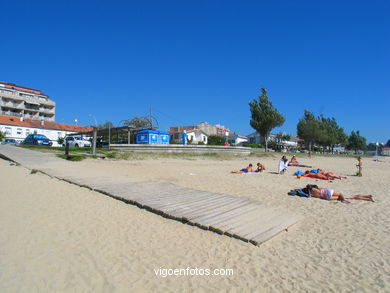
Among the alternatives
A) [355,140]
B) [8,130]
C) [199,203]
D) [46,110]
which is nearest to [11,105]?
[46,110]

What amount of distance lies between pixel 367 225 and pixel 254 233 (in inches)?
108

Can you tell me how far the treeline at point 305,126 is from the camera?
4069 cm

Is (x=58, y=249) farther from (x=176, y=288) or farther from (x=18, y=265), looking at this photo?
(x=176, y=288)

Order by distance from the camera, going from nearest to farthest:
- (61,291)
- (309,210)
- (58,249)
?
(61,291)
(58,249)
(309,210)

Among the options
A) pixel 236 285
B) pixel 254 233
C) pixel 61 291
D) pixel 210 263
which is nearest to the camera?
pixel 61 291

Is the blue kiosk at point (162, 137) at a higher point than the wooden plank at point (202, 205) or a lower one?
higher

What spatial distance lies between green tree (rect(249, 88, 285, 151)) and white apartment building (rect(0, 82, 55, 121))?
59560 millimetres

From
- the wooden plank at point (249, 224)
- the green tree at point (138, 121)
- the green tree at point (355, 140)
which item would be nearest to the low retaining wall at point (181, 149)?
the wooden plank at point (249, 224)

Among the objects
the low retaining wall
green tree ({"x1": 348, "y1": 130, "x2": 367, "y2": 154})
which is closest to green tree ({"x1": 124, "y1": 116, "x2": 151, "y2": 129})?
the low retaining wall

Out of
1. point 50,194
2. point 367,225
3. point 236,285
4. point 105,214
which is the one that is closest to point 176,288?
point 236,285

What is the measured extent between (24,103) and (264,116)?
216 feet

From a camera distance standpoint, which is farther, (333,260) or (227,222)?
(227,222)

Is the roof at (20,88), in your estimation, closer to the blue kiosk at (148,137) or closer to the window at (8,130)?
the window at (8,130)

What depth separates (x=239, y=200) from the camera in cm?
686
